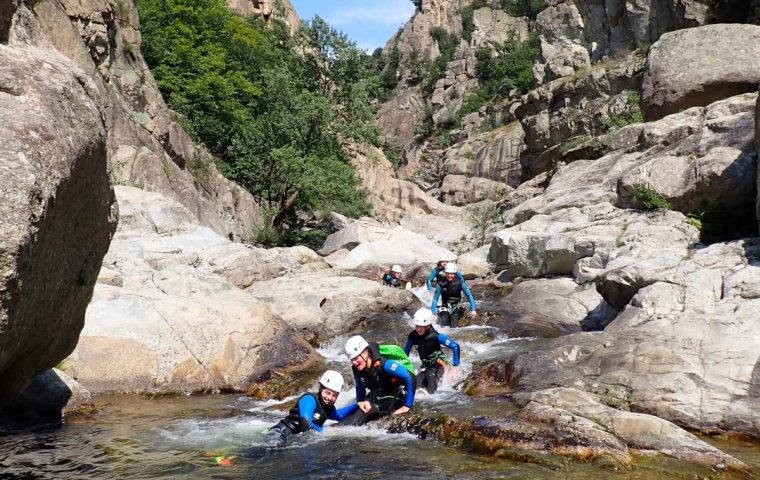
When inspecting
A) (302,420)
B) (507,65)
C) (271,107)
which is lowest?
(302,420)

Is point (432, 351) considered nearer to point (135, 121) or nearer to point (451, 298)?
point (451, 298)

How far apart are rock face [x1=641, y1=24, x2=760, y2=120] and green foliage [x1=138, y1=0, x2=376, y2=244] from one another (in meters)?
15.7

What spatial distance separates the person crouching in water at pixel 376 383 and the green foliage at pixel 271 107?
22224 millimetres

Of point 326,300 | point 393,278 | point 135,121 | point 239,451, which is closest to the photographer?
point 239,451

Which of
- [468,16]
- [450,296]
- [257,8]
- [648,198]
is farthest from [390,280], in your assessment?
[468,16]

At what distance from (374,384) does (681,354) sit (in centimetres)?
465

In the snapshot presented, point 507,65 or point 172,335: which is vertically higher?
point 507,65

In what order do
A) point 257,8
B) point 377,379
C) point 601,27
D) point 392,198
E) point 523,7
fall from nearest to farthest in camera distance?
point 377,379
point 601,27
point 392,198
point 257,8
point 523,7

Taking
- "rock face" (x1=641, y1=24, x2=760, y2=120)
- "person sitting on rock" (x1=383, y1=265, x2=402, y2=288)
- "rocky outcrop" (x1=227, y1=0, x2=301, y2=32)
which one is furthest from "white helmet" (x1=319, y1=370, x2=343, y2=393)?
"rocky outcrop" (x1=227, y1=0, x2=301, y2=32)

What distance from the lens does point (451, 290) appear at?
648 inches

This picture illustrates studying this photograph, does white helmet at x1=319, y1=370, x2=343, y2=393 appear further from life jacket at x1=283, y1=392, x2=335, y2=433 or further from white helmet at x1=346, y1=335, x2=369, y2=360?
white helmet at x1=346, y1=335, x2=369, y2=360

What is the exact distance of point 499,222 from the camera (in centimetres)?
2952

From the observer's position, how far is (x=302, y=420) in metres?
8.39

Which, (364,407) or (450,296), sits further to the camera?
(450,296)
